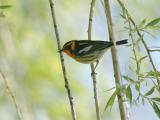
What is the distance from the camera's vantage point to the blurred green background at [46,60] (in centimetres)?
465

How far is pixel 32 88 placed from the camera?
189 inches

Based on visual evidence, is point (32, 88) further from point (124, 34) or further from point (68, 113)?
point (124, 34)

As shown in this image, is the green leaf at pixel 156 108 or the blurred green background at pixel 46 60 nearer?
the green leaf at pixel 156 108

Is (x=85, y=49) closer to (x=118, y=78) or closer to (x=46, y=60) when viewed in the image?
(x=46, y=60)

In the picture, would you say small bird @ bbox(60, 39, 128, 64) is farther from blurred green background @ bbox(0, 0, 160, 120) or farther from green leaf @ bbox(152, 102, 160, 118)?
green leaf @ bbox(152, 102, 160, 118)

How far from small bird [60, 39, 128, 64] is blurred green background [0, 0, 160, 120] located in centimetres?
24

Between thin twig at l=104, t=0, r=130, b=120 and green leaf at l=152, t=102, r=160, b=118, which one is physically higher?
thin twig at l=104, t=0, r=130, b=120

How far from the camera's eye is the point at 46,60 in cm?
473

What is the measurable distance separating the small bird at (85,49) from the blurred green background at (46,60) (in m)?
0.24

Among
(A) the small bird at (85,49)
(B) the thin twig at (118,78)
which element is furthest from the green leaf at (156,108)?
(A) the small bird at (85,49)

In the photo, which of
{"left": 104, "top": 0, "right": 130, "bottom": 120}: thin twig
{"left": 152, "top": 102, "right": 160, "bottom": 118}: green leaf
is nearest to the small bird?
{"left": 104, "top": 0, "right": 130, "bottom": 120}: thin twig

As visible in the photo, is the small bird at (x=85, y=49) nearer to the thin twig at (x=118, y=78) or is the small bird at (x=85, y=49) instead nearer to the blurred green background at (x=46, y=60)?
the blurred green background at (x=46, y=60)

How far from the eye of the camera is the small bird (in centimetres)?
423

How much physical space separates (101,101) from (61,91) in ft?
1.23
